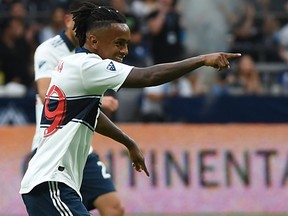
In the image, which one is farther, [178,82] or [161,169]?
[178,82]

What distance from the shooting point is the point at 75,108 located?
547cm

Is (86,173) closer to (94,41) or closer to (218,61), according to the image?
(94,41)

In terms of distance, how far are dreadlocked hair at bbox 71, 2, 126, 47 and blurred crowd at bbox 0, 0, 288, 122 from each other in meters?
6.84

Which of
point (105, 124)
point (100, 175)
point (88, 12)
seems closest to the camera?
point (88, 12)

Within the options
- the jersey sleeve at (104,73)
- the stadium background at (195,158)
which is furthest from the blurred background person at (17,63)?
the jersey sleeve at (104,73)

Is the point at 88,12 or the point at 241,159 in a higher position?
the point at 88,12

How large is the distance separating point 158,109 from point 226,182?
1498 mm

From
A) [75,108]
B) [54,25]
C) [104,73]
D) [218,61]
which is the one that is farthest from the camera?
[54,25]

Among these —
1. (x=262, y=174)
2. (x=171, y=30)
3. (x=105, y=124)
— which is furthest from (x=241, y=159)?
(x=105, y=124)

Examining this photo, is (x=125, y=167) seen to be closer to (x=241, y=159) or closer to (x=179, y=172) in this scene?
(x=179, y=172)

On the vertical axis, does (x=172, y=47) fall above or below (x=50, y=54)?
below

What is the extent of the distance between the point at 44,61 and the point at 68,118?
7.76 feet

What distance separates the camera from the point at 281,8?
631 inches

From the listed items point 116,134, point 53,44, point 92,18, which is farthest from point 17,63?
point 92,18
